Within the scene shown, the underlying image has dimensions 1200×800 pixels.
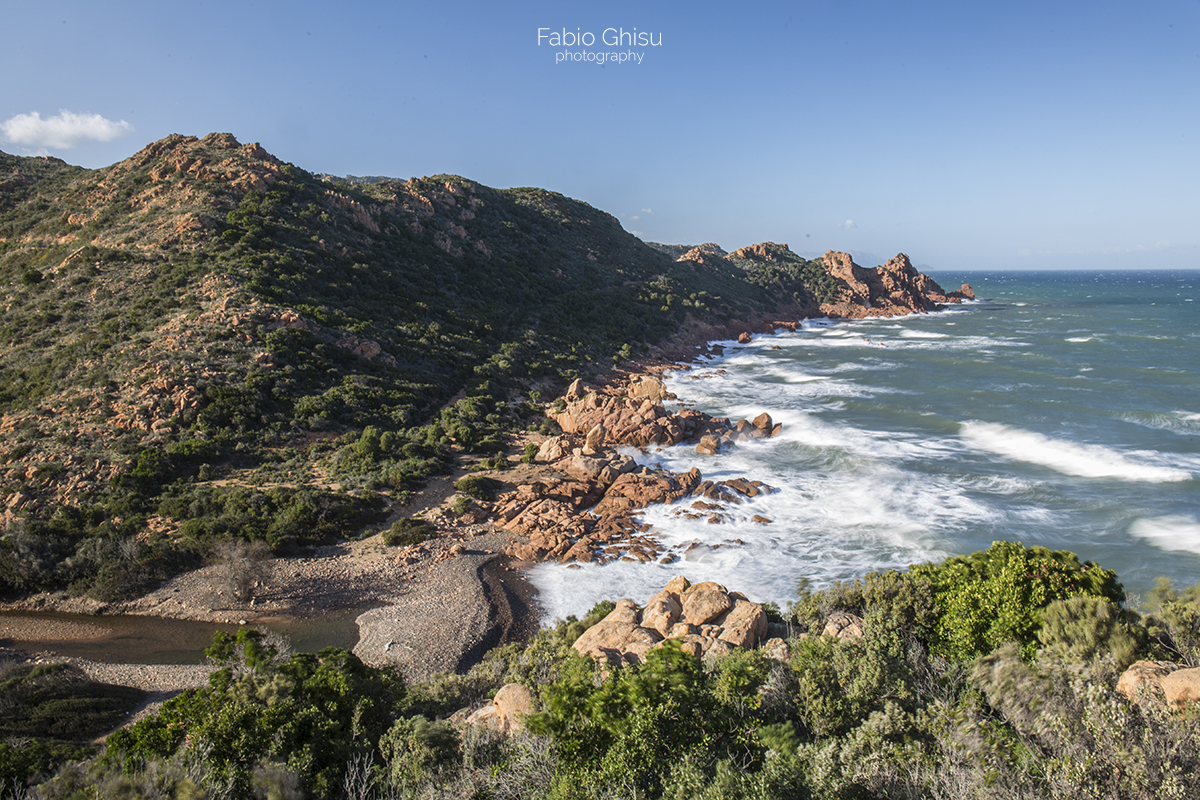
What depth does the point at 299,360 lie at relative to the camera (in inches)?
1289

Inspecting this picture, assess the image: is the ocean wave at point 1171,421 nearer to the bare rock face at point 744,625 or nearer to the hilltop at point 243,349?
the bare rock face at point 744,625

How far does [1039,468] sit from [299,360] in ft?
124

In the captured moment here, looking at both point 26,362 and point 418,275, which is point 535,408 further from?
point 26,362

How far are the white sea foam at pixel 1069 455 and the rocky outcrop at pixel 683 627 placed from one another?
22.2 metres

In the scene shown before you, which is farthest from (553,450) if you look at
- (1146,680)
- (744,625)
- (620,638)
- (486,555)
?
(1146,680)

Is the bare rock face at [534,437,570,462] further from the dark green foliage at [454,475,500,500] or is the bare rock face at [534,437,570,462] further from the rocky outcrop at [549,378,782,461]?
the dark green foliage at [454,475,500,500]

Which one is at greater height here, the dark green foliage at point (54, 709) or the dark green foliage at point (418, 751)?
the dark green foliage at point (418, 751)

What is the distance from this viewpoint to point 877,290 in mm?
94062

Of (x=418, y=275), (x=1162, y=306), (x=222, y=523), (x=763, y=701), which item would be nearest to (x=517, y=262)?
(x=418, y=275)

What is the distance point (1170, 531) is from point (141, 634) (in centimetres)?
3473

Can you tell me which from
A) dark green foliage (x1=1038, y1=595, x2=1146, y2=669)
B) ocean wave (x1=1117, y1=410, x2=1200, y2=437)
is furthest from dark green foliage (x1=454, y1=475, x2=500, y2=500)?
ocean wave (x1=1117, y1=410, x2=1200, y2=437)

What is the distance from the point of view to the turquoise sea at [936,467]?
20875 millimetres

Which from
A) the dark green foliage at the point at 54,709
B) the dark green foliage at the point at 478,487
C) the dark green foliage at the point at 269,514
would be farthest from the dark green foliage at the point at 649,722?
the dark green foliage at the point at 478,487

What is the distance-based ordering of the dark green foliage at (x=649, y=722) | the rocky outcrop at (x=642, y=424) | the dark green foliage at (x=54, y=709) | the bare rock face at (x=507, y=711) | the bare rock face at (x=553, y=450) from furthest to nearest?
the rocky outcrop at (x=642, y=424)
the bare rock face at (x=553, y=450)
the dark green foliage at (x=54, y=709)
the bare rock face at (x=507, y=711)
the dark green foliage at (x=649, y=722)
